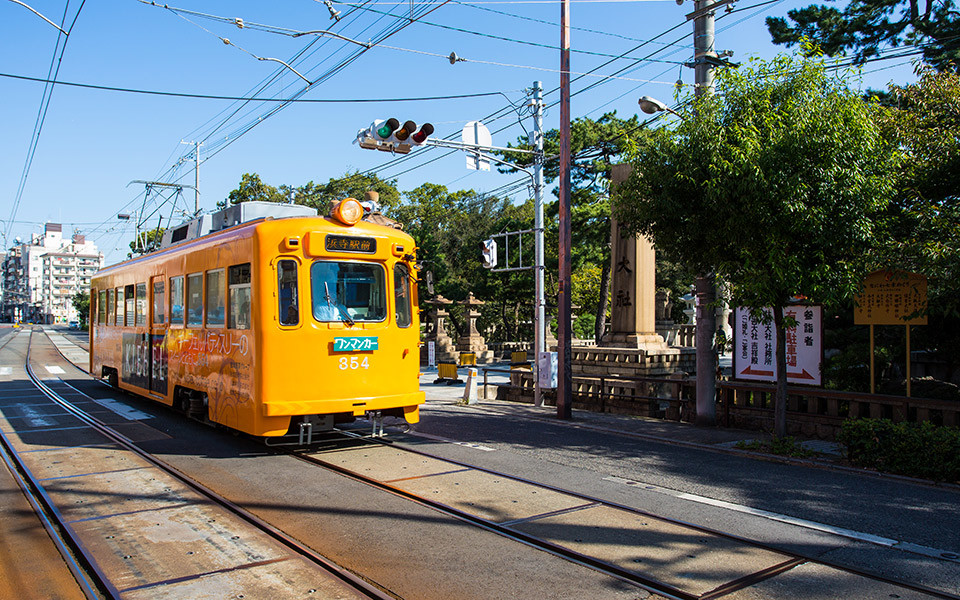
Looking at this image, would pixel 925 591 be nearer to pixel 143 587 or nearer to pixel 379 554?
pixel 379 554

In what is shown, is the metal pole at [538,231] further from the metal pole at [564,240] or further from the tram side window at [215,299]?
the tram side window at [215,299]

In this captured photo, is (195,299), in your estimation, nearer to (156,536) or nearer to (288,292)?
(288,292)

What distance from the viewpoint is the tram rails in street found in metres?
4.81

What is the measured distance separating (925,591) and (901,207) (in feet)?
24.4

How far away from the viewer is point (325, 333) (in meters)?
8.82

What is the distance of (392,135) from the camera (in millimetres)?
12445

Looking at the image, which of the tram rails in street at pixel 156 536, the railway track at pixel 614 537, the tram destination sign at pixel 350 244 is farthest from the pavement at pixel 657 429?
the tram rails in street at pixel 156 536

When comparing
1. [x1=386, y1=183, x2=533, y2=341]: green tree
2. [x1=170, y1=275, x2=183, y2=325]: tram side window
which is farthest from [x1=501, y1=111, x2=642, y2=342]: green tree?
[x1=170, y1=275, x2=183, y2=325]: tram side window

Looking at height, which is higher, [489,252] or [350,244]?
[489,252]

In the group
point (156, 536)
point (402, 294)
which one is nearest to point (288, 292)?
point (402, 294)

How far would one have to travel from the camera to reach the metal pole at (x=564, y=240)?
13.5 m

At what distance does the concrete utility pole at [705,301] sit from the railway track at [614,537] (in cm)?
550

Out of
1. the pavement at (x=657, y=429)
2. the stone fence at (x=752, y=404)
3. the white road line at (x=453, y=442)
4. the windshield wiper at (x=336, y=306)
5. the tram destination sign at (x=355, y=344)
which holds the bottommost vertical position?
the pavement at (x=657, y=429)

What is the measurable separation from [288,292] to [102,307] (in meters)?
10.4
